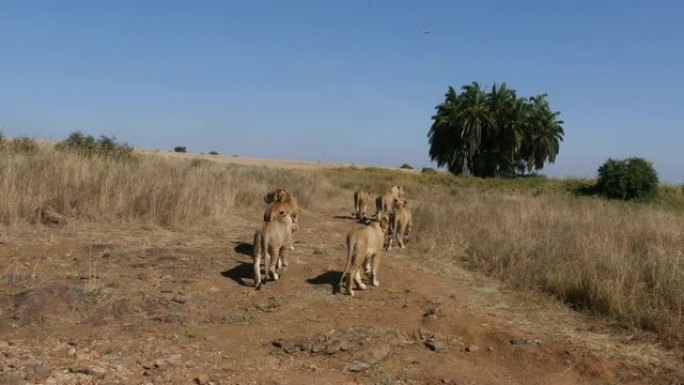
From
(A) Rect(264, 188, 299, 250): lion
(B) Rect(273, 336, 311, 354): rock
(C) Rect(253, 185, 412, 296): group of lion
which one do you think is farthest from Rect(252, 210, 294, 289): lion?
(B) Rect(273, 336, 311, 354): rock

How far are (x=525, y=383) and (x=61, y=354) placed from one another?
14.8ft

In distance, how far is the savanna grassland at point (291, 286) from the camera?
585 cm

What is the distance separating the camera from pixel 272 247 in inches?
318

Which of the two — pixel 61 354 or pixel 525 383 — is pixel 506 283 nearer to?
pixel 525 383

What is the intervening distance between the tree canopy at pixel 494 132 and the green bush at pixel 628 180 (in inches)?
492

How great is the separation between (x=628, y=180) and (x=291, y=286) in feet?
110

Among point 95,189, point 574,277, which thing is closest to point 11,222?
point 95,189

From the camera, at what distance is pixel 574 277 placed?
343 inches

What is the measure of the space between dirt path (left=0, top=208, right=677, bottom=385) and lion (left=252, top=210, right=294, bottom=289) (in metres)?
0.25

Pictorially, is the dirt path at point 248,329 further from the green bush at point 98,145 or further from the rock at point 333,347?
the green bush at point 98,145

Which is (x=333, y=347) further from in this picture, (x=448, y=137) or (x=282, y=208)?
(x=448, y=137)

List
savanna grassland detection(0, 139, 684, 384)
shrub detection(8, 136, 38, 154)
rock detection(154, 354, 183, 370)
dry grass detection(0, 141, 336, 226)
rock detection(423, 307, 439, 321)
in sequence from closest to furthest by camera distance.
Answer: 1. rock detection(154, 354, 183, 370)
2. savanna grassland detection(0, 139, 684, 384)
3. rock detection(423, 307, 439, 321)
4. dry grass detection(0, 141, 336, 226)
5. shrub detection(8, 136, 38, 154)

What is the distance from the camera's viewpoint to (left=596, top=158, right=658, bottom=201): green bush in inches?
1426

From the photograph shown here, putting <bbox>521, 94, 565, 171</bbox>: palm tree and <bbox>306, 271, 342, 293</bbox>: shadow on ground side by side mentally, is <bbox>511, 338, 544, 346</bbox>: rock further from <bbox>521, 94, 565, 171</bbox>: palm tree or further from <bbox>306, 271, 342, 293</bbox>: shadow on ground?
<bbox>521, 94, 565, 171</bbox>: palm tree
